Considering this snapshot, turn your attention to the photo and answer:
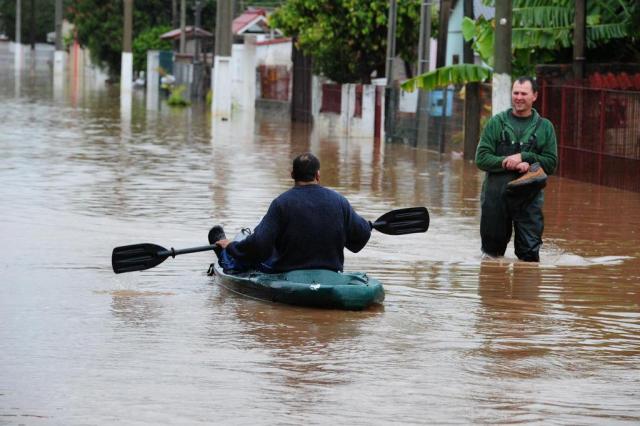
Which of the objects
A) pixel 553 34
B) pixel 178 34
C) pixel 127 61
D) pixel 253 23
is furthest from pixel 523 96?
pixel 178 34

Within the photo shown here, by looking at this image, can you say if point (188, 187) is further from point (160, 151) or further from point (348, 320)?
point (348, 320)

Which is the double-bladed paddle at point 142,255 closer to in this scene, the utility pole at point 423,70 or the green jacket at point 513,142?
the green jacket at point 513,142

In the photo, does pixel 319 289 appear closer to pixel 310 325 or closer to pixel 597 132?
pixel 310 325

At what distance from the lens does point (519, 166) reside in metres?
13.0

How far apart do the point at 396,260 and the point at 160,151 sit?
15.8 metres

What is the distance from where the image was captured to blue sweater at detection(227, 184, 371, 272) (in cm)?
1088

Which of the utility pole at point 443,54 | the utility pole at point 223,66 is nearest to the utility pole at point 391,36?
the utility pole at point 443,54

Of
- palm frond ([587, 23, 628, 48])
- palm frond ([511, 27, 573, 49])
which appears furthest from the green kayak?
palm frond ([511, 27, 573, 49])

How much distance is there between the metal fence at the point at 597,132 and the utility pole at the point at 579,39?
45cm

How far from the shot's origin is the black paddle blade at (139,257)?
460 inches

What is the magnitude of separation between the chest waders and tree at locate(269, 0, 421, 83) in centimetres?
2781

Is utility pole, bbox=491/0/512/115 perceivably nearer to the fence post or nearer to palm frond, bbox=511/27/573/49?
the fence post

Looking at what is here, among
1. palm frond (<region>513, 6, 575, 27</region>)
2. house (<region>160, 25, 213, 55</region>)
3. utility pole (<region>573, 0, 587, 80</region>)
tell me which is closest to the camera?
utility pole (<region>573, 0, 587, 80</region>)

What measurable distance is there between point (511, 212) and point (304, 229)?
305 cm
